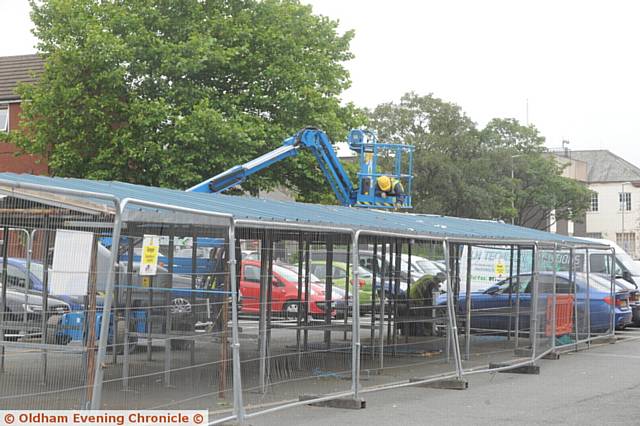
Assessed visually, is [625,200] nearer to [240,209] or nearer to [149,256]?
[240,209]

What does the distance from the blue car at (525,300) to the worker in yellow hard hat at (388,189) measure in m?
5.06

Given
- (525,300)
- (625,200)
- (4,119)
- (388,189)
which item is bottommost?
(525,300)

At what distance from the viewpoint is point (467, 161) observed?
65.6 meters

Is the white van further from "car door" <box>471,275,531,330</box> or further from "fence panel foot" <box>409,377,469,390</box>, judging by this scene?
"fence panel foot" <box>409,377,469,390</box>

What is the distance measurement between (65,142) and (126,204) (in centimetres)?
2706

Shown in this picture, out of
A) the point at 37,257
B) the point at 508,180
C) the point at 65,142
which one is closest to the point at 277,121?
the point at 65,142

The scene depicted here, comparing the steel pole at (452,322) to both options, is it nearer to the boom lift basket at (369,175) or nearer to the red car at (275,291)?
the red car at (275,291)

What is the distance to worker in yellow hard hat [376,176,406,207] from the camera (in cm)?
2523

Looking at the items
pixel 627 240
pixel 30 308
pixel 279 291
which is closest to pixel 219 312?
pixel 30 308

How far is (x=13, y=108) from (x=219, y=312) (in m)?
34.8

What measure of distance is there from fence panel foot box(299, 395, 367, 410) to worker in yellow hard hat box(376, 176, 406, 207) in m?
13.2

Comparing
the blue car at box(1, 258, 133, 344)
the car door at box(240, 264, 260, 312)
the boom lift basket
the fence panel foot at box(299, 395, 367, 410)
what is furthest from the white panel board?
the boom lift basket

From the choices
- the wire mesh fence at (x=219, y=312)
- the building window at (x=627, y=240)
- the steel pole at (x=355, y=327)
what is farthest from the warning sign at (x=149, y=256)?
the building window at (x=627, y=240)

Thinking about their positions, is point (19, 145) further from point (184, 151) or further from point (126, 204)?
point (126, 204)
